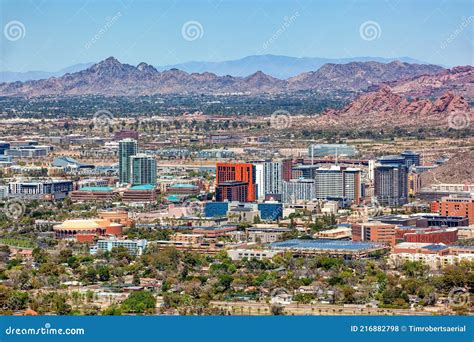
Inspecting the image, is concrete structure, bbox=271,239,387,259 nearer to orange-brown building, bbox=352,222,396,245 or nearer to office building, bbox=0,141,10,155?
orange-brown building, bbox=352,222,396,245

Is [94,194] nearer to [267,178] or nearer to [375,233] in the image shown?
[267,178]

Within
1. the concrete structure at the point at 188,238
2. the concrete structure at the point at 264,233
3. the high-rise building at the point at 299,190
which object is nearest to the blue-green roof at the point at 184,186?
the high-rise building at the point at 299,190

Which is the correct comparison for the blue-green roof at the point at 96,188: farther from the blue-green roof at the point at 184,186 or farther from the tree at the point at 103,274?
the tree at the point at 103,274

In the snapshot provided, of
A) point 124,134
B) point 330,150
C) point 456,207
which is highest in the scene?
point 124,134

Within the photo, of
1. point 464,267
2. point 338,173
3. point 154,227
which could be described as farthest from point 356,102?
point 464,267

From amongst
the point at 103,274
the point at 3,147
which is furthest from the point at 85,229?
the point at 3,147
